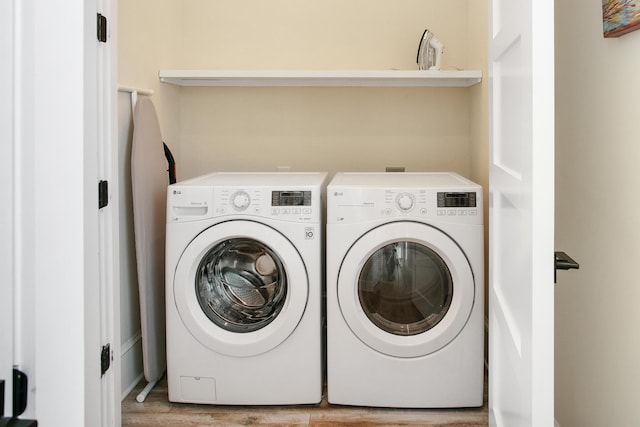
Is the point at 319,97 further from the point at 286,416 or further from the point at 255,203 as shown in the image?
the point at 286,416

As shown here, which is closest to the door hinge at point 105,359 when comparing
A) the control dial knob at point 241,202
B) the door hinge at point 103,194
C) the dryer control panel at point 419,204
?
the door hinge at point 103,194

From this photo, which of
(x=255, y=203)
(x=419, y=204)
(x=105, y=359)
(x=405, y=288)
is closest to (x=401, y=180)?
(x=419, y=204)

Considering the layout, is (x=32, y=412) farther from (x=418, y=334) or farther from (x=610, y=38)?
(x=610, y=38)

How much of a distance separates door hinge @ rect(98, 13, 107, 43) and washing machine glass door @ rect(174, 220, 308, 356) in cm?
83

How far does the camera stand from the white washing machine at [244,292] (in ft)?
7.91

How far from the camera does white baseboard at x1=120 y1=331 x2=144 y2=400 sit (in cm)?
258

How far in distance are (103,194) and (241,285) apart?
78 centimetres

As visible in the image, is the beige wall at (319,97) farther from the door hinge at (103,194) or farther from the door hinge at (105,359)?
the door hinge at (105,359)

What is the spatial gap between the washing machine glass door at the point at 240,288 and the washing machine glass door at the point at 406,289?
216mm

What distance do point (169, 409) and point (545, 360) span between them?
1761 mm

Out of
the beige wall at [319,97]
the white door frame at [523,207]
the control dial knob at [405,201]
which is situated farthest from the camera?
the beige wall at [319,97]

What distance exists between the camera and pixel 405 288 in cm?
245

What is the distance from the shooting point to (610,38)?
1.56 meters

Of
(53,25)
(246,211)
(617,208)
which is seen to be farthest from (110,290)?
(617,208)
